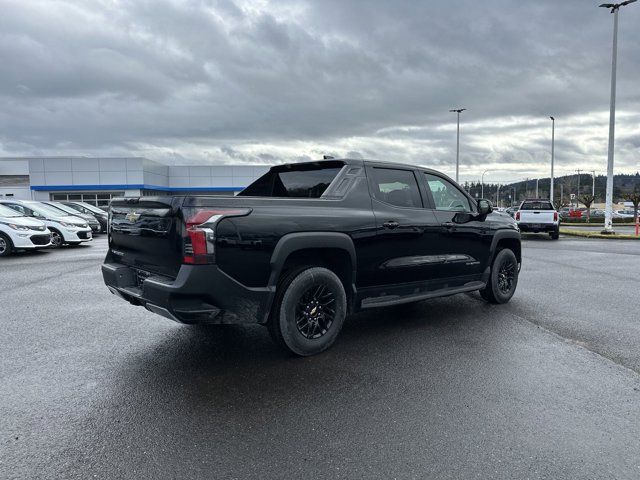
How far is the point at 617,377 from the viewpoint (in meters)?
4.11

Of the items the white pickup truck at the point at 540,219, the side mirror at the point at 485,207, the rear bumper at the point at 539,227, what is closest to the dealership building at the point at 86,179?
the white pickup truck at the point at 540,219

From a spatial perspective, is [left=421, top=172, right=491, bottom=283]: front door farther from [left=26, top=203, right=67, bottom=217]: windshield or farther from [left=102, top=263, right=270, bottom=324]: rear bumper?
[left=26, top=203, right=67, bottom=217]: windshield

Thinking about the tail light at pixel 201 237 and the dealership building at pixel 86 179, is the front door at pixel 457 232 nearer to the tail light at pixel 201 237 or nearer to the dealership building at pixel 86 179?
the tail light at pixel 201 237

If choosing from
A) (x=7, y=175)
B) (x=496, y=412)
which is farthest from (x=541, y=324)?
(x=7, y=175)

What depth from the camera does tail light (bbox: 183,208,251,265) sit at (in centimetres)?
387

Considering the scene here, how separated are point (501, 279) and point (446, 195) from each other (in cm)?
173

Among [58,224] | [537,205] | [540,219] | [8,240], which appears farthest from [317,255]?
[537,205]

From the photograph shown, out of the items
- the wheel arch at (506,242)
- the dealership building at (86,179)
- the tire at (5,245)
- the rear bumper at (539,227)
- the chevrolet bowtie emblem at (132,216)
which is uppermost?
the dealership building at (86,179)

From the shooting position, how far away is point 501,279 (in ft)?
23.1

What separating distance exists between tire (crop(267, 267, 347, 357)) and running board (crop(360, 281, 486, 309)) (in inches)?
15.6

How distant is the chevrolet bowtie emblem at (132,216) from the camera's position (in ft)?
14.9

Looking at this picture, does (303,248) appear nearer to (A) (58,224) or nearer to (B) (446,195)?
(B) (446,195)

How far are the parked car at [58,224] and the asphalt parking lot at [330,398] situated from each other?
10084 mm

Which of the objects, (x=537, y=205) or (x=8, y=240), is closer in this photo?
(x=8, y=240)
